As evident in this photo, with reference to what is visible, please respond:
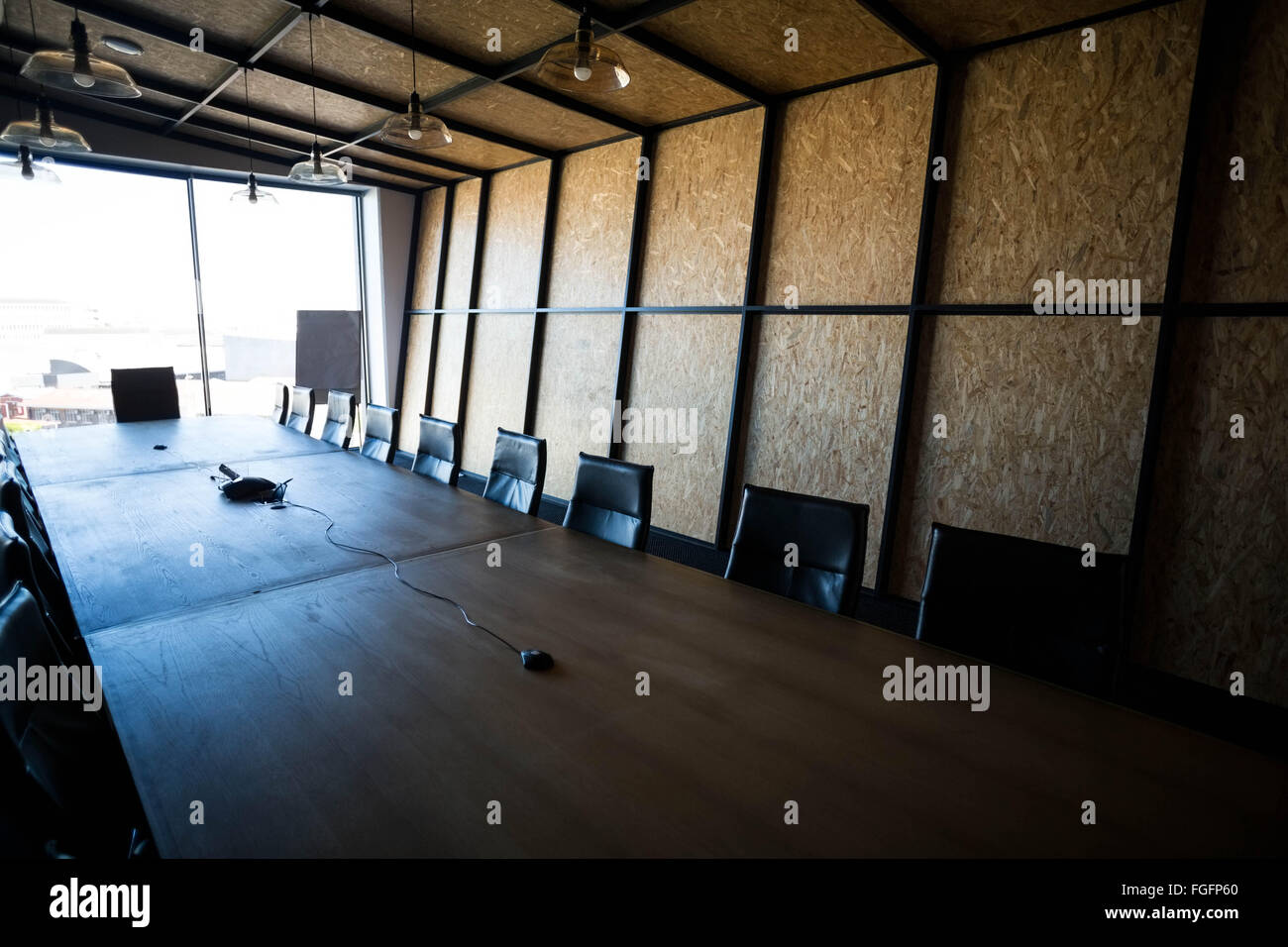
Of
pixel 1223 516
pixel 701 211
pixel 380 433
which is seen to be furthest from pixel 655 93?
pixel 1223 516

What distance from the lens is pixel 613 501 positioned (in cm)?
295

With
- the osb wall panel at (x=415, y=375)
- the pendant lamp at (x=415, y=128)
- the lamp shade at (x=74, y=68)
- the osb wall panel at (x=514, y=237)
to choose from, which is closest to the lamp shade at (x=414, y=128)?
the pendant lamp at (x=415, y=128)

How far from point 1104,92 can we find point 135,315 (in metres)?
7.80

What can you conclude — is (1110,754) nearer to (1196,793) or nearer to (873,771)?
(1196,793)

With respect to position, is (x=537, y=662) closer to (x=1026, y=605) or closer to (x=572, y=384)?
(x=1026, y=605)

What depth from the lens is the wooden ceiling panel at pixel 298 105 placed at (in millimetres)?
4648

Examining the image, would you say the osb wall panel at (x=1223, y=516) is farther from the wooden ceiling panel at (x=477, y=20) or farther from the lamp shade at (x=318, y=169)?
the lamp shade at (x=318, y=169)

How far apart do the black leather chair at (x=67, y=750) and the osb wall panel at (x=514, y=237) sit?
5221mm

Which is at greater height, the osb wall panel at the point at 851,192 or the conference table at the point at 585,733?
the osb wall panel at the point at 851,192

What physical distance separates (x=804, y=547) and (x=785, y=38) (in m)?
2.92

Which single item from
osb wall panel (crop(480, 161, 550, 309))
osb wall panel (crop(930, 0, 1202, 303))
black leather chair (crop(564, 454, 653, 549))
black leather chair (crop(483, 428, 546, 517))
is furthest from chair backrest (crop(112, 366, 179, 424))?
osb wall panel (crop(930, 0, 1202, 303))

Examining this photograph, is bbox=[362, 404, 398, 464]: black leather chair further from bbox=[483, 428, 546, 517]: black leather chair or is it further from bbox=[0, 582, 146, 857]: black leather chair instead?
bbox=[0, 582, 146, 857]: black leather chair

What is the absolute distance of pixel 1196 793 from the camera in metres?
1.22
